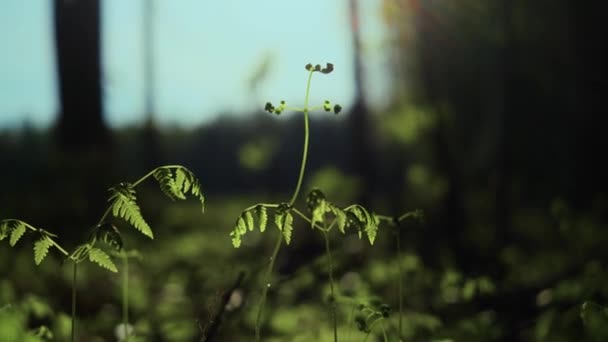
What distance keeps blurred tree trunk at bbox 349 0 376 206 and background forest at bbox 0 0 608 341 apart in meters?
0.03

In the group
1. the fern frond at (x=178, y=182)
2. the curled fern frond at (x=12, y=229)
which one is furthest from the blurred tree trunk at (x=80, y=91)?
the fern frond at (x=178, y=182)

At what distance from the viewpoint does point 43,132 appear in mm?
11250

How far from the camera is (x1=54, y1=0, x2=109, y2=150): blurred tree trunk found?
7.83 m

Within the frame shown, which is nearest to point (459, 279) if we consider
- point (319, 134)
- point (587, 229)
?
point (587, 229)

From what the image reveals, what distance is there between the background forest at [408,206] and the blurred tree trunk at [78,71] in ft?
0.06

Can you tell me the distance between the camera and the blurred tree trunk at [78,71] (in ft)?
25.7

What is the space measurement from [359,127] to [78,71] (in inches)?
216

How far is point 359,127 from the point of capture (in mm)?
11680

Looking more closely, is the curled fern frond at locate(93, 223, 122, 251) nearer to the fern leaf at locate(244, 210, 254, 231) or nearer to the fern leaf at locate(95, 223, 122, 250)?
the fern leaf at locate(95, 223, 122, 250)

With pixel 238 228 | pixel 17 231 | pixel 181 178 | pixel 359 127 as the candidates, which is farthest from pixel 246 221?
pixel 359 127

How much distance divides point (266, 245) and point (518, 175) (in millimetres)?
7160

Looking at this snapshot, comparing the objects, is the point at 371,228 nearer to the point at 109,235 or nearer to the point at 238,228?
the point at 238,228

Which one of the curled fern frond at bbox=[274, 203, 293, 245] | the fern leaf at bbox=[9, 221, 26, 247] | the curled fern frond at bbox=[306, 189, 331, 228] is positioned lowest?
the fern leaf at bbox=[9, 221, 26, 247]

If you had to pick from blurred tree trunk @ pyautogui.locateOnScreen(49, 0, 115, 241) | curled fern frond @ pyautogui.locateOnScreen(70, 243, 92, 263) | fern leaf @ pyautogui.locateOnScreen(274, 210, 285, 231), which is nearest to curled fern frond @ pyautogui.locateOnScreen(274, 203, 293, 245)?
fern leaf @ pyautogui.locateOnScreen(274, 210, 285, 231)
